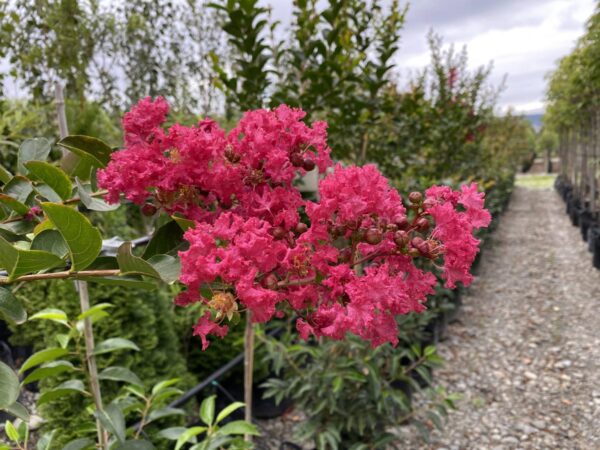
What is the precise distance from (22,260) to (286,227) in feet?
1.14

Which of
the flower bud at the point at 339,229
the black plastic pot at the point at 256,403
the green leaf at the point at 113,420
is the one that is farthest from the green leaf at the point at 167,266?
the black plastic pot at the point at 256,403

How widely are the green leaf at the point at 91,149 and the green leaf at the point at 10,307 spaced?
0.27 m

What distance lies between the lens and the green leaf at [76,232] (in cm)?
59

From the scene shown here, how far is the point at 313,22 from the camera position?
215 centimetres

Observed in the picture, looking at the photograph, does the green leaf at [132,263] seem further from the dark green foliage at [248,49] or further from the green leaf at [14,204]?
the dark green foliage at [248,49]

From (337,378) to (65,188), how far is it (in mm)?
1617

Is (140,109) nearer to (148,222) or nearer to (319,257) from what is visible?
(319,257)

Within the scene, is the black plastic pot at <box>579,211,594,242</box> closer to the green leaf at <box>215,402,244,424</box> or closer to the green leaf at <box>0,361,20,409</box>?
the green leaf at <box>215,402,244,424</box>

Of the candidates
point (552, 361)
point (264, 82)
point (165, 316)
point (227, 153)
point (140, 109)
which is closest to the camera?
point (227, 153)

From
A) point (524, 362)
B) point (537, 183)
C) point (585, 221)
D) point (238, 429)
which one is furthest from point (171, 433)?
point (537, 183)

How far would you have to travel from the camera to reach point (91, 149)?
90 centimetres

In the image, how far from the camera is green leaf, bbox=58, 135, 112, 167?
87 centimetres

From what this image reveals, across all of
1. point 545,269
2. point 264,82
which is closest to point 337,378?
point 264,82

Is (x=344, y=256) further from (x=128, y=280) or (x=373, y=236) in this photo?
(x=128, y=280)
